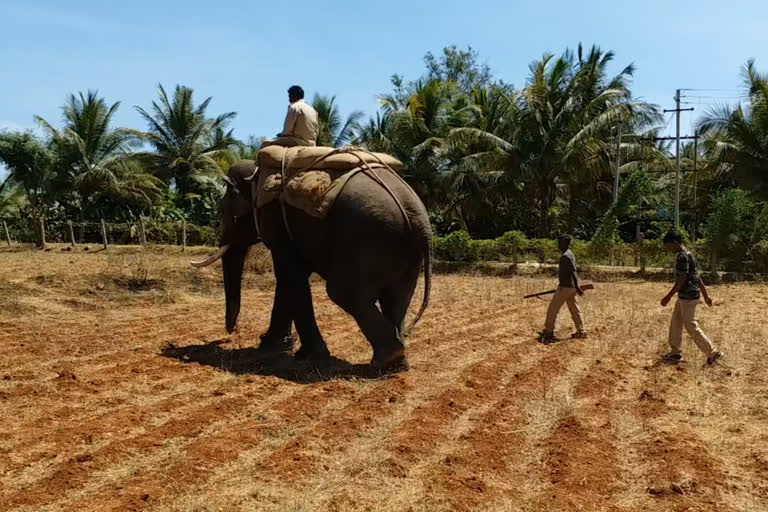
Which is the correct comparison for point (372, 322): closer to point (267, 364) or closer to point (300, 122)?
point (267, 364)

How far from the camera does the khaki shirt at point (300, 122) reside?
7875mm

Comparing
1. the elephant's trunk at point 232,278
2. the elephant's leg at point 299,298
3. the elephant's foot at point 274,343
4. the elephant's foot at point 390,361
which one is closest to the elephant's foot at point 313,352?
the elephant's leg at point 299,298

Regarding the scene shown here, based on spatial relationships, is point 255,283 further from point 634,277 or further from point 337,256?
A: point 634,277

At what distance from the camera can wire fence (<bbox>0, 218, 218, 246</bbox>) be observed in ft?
82.5

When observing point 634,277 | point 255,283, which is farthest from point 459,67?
point 255,283

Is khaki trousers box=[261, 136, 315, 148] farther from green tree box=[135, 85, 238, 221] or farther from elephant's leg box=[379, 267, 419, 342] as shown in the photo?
green tree box=[135, 85, 238, 221]

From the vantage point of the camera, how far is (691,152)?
39.1m

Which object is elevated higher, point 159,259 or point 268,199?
point 268,199

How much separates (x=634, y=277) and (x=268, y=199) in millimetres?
15751

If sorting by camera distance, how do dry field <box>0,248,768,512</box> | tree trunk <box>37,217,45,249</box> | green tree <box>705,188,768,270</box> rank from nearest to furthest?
dry field <box>0,248,768,512</box> < green tree <box>705,188,768,270</box> < tree trunk <box>37,217,45,249</box>

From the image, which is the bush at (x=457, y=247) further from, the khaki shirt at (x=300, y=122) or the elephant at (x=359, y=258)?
the elephant at (x=359, y=258)

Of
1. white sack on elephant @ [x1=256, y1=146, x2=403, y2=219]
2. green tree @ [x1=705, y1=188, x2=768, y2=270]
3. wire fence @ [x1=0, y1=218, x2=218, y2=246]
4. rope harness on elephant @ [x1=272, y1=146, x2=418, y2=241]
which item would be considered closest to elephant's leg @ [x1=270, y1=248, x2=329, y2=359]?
rope harness on elephant @ [x1=272, y1=146, x2=418, y2=241]

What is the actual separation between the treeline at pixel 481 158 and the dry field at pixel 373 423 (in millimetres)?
15813

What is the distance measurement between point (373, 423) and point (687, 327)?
4370mm
